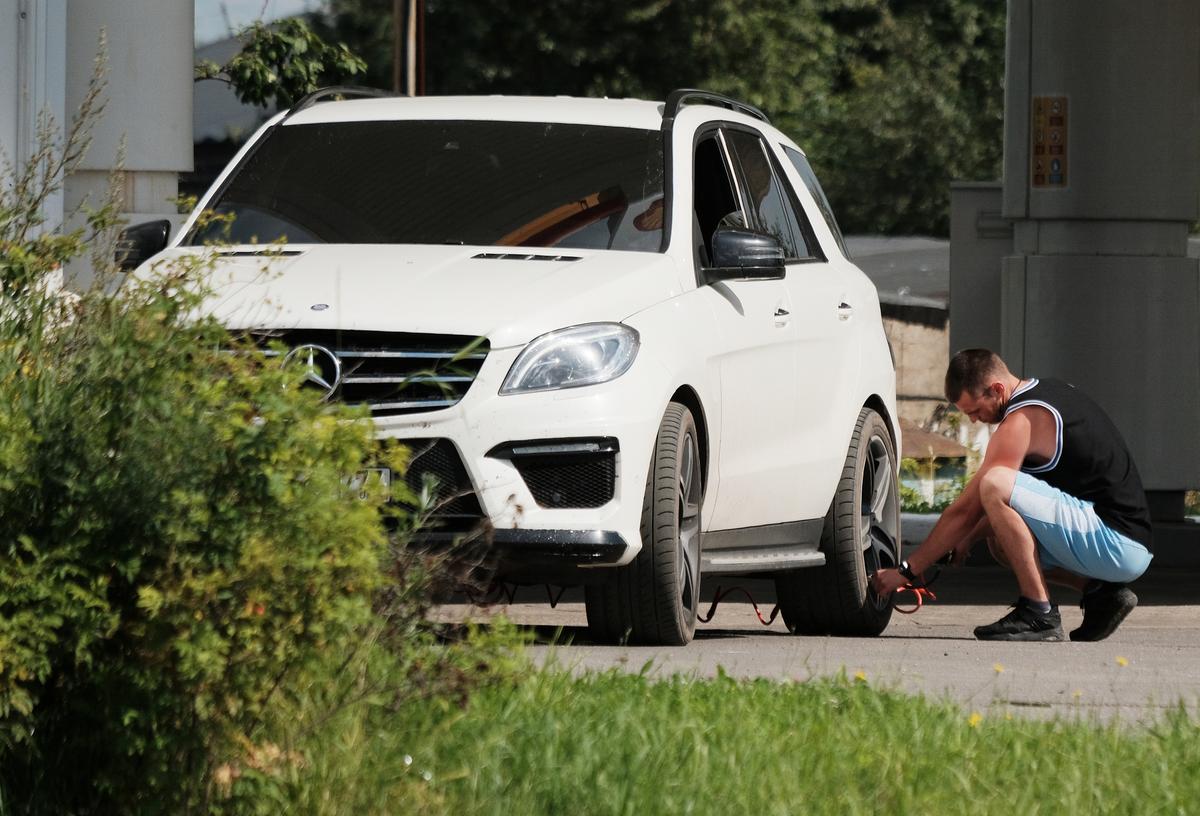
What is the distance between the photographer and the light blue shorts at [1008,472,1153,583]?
8.70 m

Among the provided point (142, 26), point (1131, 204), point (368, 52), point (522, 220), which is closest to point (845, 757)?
point (522, 220)

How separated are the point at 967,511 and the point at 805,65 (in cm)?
3756

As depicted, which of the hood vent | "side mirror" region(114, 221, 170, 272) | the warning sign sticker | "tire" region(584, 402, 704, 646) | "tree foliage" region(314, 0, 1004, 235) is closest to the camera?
"tire" region(584, 402, 704, 646)

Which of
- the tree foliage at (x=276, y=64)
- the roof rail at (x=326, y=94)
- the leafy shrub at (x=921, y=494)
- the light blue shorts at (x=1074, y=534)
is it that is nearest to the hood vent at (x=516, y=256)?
the roof rail at (x=326, y=94)

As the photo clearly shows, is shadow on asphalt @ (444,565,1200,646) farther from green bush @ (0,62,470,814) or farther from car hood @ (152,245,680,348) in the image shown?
green bush @ (0,62,470,814)

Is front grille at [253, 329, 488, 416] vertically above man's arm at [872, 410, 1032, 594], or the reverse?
front grille at [253, 329, 488, 416]

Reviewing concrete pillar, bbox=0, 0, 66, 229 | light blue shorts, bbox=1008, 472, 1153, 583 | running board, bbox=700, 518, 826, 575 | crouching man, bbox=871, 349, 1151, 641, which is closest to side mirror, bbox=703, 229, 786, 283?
running board, bbox=700, 518, 826, 575

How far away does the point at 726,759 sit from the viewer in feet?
15.5

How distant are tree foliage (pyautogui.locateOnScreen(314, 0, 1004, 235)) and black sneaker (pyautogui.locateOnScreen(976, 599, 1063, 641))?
3172cm

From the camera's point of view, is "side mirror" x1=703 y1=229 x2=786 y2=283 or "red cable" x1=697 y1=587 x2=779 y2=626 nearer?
"side mirror" x1=703 y1=229 x2=786 y2=283

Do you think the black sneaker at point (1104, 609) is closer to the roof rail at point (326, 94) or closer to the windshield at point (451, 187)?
the windshield at point (451, 187)

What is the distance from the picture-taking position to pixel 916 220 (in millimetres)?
50531

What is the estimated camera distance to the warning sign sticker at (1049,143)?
43.6 ft

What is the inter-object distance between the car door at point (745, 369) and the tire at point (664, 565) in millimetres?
329
